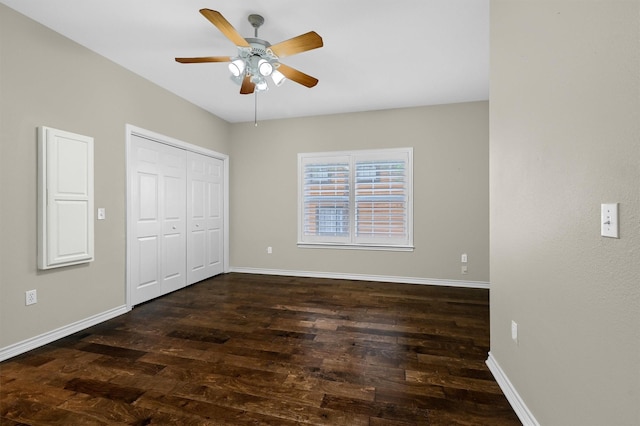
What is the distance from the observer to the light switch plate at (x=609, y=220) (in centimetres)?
91

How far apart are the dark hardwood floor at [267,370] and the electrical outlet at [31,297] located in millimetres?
401

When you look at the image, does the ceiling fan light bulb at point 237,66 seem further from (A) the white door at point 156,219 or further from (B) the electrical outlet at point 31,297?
(B) the electrical outlet at point 31,297

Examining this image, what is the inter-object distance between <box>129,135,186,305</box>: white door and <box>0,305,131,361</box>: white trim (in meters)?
0.32

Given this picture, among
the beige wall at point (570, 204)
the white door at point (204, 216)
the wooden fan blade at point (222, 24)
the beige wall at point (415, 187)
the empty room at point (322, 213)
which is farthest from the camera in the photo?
the white door at point (204, 216)

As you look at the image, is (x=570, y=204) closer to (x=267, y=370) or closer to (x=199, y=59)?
(x=267, y=370)

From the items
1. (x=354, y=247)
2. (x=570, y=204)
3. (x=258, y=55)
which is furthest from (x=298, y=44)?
(x=354, y=247)

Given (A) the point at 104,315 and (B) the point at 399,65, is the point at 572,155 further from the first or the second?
(A) the point at 104,315

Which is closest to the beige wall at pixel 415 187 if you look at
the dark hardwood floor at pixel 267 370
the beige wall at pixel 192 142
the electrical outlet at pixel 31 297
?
the beige wall at pixel 192 142

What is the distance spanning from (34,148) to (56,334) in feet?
5.41

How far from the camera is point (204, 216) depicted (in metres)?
4.57

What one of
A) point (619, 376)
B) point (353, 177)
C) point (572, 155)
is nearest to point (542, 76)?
point (572, 155)

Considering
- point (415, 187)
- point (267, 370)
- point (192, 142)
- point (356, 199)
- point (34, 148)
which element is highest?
point (192, 142)

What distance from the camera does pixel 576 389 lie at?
111 centimetres

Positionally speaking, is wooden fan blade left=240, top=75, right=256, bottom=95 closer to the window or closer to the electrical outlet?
the window
